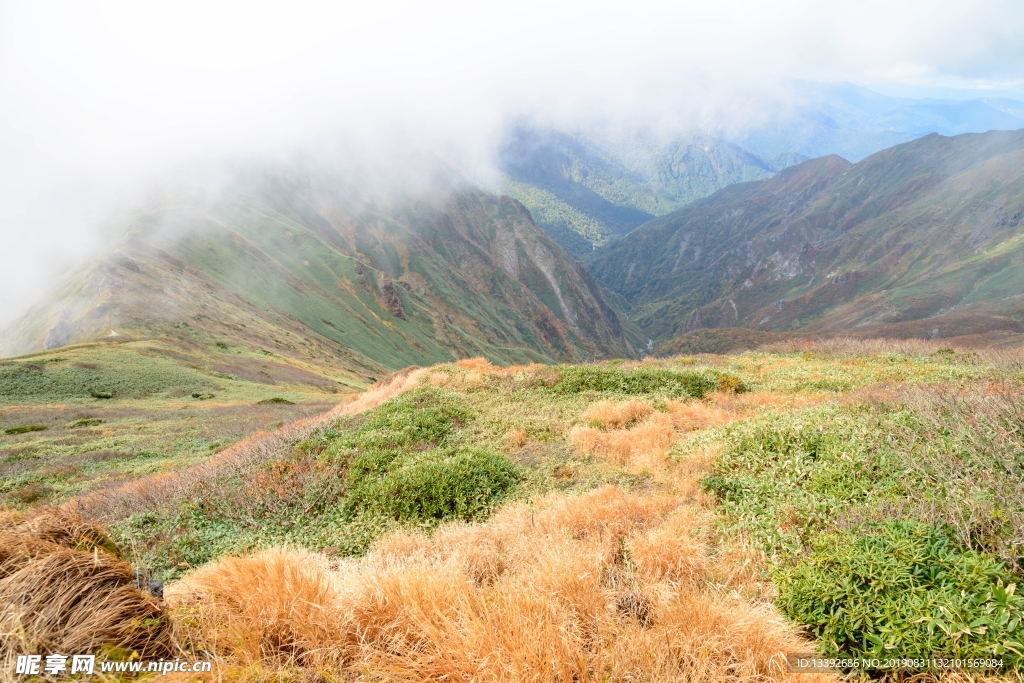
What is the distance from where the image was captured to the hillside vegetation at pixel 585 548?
3.56 metres

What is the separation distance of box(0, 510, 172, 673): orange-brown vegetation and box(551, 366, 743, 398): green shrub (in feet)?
44.8

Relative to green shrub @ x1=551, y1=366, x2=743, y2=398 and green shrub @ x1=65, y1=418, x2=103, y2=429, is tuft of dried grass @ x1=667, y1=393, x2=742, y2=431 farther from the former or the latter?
green shrub @ x1=65, y1=418, x2=103, y2=429

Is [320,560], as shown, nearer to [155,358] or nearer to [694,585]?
[694,585]

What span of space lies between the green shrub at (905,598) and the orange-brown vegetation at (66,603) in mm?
5267

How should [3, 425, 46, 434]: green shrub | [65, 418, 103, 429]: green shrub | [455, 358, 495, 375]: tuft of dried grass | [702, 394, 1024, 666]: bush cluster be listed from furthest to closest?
[65, 418, 103, 429]: green shrub, [3, 425, 46, 434]: green shrub, [455, 358, 495, 375]: tuft of dried grass, [702, 394, 1024, 666]: bush cluster

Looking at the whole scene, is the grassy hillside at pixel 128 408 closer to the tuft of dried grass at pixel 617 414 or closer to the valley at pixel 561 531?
the valley at pixel 561 531

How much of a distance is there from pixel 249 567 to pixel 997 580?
6456 millimetres

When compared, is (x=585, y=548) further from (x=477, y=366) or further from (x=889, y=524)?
(x=477, y=366)

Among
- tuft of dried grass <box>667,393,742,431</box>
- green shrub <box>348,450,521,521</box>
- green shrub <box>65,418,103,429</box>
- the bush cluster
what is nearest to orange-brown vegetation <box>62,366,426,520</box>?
green shrub <box>348,450,521,521</box>

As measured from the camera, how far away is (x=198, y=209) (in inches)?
4304

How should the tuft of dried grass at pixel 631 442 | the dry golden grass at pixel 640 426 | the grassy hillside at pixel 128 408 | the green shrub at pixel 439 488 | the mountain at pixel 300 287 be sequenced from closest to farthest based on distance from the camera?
the green shrub at pixel 439 488, the tuft of dried grass at pixel 631 442, the dry golden grass at pixel 640 426, the grassy hillside at pixel 128 408, the mountain at pixel 300 287

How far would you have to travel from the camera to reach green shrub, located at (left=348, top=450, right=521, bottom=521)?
8.68 m

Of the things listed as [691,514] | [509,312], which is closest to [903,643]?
[691,514]

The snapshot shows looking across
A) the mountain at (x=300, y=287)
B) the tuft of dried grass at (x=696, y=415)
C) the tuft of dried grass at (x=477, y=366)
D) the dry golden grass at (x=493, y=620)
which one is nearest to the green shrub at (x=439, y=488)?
the dry golden grass at (x=493, y=620)
